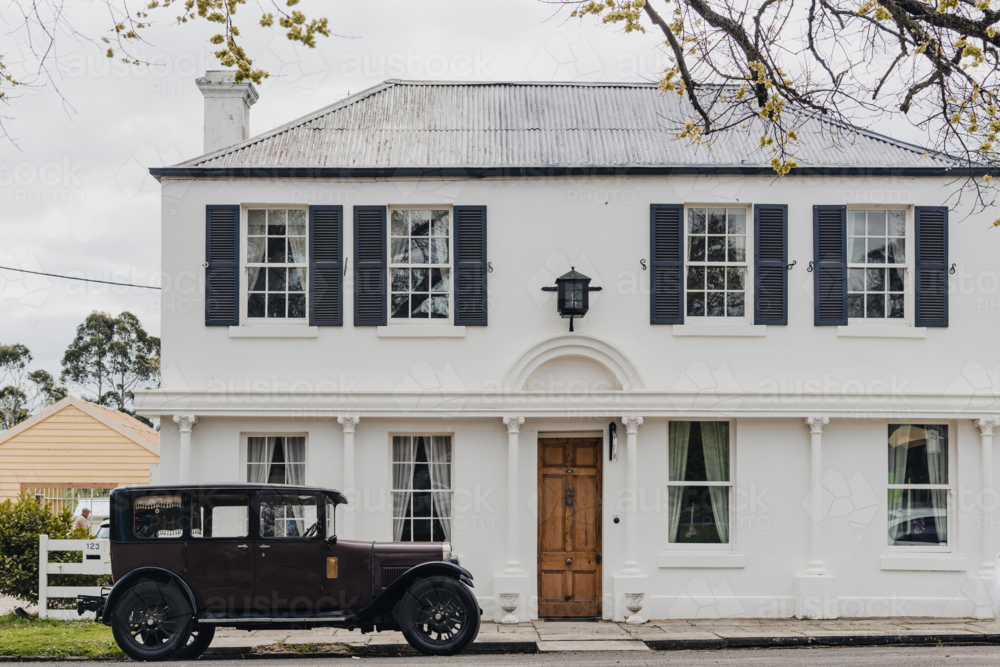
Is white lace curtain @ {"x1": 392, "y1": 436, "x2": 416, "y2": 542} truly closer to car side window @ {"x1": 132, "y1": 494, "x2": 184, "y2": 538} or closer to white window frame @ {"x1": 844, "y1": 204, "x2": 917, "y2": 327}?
car side window @ {"x1": 132, "y1": 494, "x2": 184, "y2": 538}

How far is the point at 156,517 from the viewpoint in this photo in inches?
399

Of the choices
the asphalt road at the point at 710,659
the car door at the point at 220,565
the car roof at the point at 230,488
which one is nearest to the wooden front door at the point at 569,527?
the asphalt road at the point at 710,659

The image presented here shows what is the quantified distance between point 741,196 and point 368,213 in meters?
5.07

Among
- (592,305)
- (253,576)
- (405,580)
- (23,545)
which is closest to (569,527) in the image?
(592,305)

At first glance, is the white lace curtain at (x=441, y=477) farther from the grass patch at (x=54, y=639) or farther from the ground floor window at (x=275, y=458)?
the grass patch at (x=54, y=639)

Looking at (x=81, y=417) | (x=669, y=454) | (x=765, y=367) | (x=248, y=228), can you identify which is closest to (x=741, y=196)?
(x=765, y=367)

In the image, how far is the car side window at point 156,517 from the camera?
10102mm

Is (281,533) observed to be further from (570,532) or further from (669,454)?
(669,454)

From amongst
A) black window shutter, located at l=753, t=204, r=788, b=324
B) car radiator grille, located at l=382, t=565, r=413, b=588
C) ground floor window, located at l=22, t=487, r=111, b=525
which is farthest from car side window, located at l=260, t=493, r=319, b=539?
ground floor window, located at l=22, t=487, r=111, b=525

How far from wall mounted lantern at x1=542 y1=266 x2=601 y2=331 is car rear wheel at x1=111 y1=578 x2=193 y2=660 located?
5892 mm

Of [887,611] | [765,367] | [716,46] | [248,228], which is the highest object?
[716,46]

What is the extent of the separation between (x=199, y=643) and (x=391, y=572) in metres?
2.17

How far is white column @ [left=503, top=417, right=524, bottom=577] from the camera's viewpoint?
1287 centimetres

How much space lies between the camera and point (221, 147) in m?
15.0
